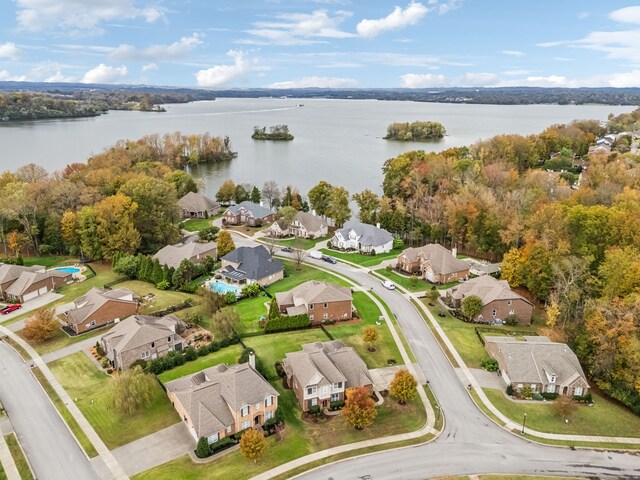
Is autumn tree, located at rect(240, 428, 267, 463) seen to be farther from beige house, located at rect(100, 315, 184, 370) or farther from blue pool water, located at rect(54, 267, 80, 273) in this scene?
blue pool water, located at rect(54, 267, 80, 273)

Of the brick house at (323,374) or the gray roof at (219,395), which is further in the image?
the brick house at (323,374)

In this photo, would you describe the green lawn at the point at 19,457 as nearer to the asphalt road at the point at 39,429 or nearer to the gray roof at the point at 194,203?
the asphalt road at the point at 39,429

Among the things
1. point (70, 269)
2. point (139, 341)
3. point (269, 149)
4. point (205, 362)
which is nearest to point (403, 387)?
point (205, 362)

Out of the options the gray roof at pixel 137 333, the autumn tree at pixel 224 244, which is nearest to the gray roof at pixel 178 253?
the autumn tree at pixel 224 244

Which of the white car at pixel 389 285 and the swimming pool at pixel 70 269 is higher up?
the swimming pool at pixel 70 269

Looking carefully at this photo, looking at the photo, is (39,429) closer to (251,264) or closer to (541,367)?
(251,264)

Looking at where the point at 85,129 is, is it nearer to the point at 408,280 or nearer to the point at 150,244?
the point at 150,244

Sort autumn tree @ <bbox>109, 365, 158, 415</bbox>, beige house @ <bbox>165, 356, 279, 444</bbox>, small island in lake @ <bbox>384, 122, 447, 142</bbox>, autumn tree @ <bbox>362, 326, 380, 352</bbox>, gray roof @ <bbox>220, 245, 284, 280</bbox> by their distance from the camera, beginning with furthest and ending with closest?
small island in lake @ <bbox>384, 122, 447, 142</bbox> → gray roof @ <bbox>220, 245, 284, 280</bbox> → autumn tree @ <bbox>362, 326, 380, 352</bbox> → autumn tree @ <bbox>109, 365, 158, 415</bbox> → beige house @ <bbox>165, 356, 279, 444</bbox>

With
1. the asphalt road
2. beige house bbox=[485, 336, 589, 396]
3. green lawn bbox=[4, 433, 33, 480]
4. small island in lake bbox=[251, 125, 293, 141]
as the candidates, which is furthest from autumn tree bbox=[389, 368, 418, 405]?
small island in lake bbox=[251, 125, 293, 141]
